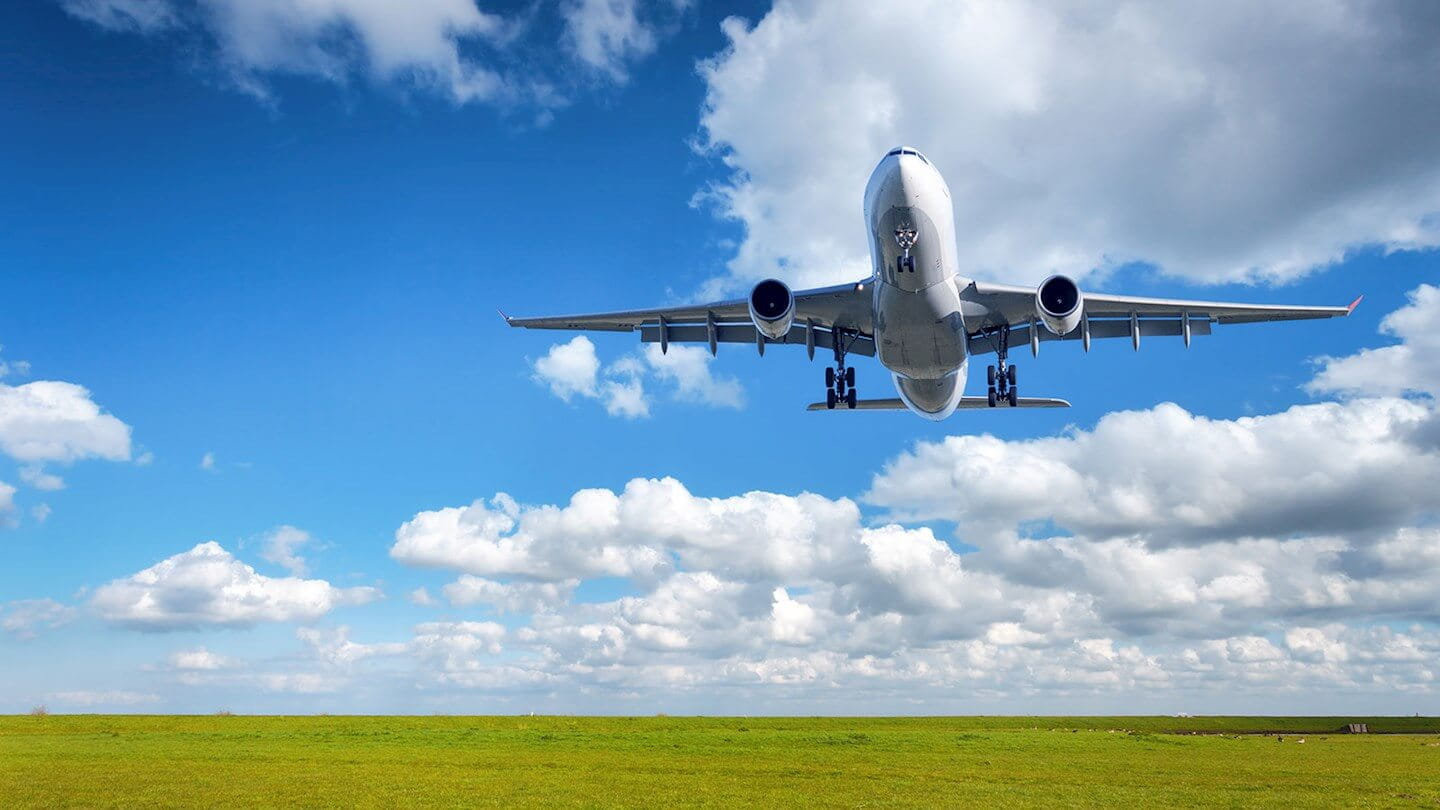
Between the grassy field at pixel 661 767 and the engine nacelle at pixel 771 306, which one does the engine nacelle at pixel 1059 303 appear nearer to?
the engine nacelle at pixel 771 306

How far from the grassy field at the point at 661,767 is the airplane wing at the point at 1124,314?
51.9 ft

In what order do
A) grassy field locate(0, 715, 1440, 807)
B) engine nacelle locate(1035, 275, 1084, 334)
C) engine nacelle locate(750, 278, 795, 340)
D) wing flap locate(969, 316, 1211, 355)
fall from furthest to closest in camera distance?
1. wing flap locate(969, 316, 1211, 355)
2. engine nacelle locate(750, 278, 795, 340)
3. engine nacelle locate(1035, 275, 1084, 334)
4. grassy field locate(0, 715, 1440, 807)

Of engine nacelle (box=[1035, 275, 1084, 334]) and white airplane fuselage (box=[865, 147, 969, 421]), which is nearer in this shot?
white airplane fuselage (box=[865, 147, 969, 421])

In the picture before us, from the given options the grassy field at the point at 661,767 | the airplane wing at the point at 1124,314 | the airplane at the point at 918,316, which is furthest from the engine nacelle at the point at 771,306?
the grassy field at the point at 661,767

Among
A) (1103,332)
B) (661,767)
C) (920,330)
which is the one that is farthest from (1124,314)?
(661,767)

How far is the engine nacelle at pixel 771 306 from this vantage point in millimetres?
32156

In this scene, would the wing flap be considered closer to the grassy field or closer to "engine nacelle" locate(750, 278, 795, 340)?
"engine nacelle" locate(750, 278, 795, 340)

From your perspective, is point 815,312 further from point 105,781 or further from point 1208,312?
point 105,781

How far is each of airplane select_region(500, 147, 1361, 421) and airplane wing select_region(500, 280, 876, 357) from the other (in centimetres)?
5

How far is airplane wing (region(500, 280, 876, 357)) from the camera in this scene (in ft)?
115

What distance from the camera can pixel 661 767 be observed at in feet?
92.9

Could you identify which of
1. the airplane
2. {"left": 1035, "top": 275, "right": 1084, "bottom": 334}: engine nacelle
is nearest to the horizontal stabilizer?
the airplane

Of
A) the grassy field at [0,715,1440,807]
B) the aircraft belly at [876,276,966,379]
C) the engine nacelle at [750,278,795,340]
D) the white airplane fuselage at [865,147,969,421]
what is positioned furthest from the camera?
the engine nacelle at [750,278,795,340]

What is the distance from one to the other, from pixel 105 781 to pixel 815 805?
17967 millimetres
